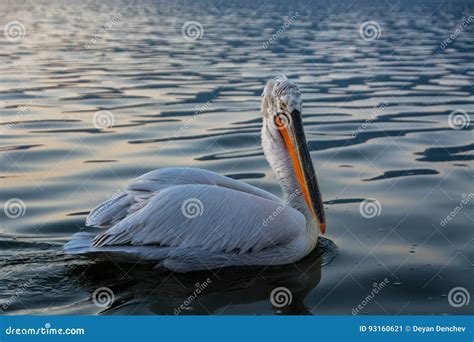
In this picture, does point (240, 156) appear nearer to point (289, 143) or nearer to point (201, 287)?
point (289, 143)

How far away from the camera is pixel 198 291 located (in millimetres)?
5258

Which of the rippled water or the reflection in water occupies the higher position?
the rippled water

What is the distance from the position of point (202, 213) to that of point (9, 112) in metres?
6.24

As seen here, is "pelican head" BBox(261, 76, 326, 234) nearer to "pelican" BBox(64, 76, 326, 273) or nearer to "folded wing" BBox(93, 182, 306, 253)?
"pelican" BBox(64, 76, 326, 273)

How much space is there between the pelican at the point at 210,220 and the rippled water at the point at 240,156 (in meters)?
0.14

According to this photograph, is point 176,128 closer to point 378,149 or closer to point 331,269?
point 378,149

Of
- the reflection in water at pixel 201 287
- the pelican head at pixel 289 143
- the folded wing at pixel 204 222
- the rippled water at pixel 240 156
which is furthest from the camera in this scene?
the pelican head at pixel 289 143

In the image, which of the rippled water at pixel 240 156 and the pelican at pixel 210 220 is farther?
the pelican at pixel 210 220

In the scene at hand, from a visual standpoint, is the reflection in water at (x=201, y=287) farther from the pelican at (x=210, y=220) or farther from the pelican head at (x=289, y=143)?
the pelican head at (x=289, y=143)

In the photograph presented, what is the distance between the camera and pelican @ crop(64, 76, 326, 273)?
5.42 m

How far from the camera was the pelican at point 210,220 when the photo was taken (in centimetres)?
542

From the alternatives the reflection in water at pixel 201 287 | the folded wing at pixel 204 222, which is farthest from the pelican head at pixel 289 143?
the reflection in water at pixel 201 287

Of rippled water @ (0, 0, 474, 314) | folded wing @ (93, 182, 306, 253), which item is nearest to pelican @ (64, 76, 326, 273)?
folded wing @ (93, 182, 306, 253)

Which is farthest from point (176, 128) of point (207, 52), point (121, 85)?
point (207, 52)
